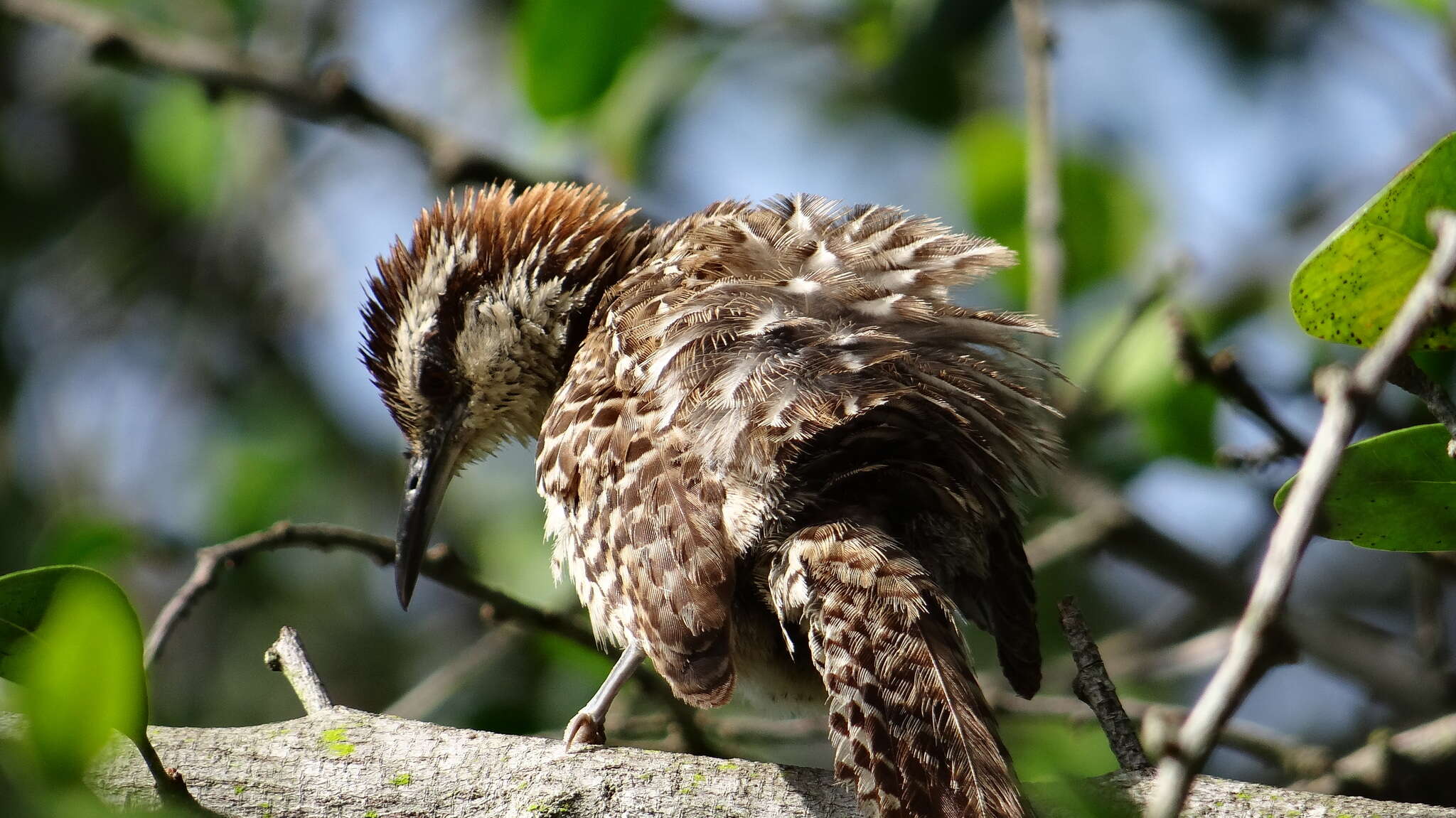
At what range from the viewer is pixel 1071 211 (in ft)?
15.2

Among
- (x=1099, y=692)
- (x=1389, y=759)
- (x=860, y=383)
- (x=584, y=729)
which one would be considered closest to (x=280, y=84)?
(x=860, y=383)

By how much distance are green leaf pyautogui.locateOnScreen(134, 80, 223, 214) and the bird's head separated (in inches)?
61.3

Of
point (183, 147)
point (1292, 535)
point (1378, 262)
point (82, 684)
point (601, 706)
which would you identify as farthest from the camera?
point (183, 147)

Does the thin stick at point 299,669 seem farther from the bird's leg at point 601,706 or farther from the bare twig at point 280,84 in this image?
the bare twig at point 280,84

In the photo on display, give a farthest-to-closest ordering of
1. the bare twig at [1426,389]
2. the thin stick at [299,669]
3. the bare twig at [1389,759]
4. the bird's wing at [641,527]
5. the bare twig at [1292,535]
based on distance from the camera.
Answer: the bare twig at [1389,759] < the bird's wing at [641,527] < the thin stick at [299,669] < the bare twig at [1426,389] < the bare twig at [1292,535]

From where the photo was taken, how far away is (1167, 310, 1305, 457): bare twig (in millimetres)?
3041

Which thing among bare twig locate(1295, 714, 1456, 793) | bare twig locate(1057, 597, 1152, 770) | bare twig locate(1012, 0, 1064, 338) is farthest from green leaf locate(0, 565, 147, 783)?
bare twig locate(1012, 0, 1064, 338)

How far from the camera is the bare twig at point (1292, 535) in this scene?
4.15 ft

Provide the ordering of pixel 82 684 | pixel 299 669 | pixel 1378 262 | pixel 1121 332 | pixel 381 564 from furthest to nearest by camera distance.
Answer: pixel 1121 332 < pixel 381 564 < pixel 299 669 < pixel 1378 262 < pixel 82 684

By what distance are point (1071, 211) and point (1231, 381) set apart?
5.56 ft

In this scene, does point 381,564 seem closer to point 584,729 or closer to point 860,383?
point 584,729

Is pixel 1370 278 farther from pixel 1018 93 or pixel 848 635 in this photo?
pixel 1018 93

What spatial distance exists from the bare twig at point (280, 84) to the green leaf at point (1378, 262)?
325cm

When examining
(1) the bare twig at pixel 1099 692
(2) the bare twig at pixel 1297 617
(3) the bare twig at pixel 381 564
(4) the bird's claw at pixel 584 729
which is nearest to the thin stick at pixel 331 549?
(3) the bare twig at pixel 381 564
